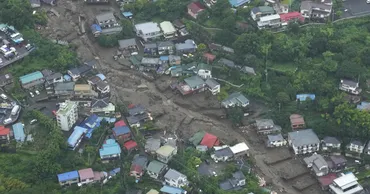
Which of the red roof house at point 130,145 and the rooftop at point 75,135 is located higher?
the rooftop at point 75,135

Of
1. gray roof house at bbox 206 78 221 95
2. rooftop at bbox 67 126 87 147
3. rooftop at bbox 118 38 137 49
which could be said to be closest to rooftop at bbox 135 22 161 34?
rooftop at bbox 118 38 137 49

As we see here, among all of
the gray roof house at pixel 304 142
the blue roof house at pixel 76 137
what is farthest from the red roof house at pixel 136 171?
the gray roof house at pixel 304 142

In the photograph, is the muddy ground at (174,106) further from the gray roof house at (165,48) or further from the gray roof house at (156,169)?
the gray roof house at (156,169)

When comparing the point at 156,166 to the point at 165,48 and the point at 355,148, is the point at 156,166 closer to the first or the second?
the point at 165,48

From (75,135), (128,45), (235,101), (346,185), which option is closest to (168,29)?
(128,45)

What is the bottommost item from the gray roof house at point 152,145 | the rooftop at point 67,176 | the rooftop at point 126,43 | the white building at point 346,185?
the white building at point 346,185

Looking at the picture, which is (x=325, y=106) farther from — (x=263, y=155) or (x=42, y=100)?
(x=42, y=100)
